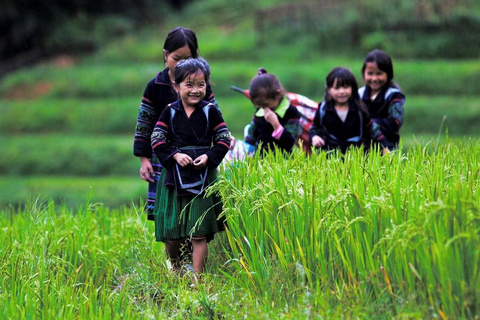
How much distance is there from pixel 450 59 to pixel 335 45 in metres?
2.35

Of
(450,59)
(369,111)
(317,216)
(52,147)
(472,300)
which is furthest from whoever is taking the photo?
(450,59)

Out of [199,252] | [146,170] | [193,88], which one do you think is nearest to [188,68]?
[193,88]

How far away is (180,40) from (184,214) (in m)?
0.86

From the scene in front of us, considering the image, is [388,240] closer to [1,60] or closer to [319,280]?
[319,280]

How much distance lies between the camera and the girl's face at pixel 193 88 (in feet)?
10.6

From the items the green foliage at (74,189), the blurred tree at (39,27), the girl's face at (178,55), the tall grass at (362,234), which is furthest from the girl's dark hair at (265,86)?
the blurred tree at (39,27)

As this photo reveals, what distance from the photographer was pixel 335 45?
15047 millimetres

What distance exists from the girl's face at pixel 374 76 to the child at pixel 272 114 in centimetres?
56

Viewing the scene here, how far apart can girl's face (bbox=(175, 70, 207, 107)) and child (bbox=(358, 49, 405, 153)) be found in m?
1.36

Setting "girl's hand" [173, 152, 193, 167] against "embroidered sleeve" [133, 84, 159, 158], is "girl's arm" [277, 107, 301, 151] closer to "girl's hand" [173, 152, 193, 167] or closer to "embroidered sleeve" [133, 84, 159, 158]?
"embroidered sleeve" [133, 84, 159, 158]

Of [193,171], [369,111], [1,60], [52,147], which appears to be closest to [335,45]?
[52,147]

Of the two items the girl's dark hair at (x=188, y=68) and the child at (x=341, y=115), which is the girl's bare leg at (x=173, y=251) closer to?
the girl's dark hair at (x=188, y=68)

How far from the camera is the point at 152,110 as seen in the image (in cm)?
367

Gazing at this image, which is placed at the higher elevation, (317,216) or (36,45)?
(36,45)
